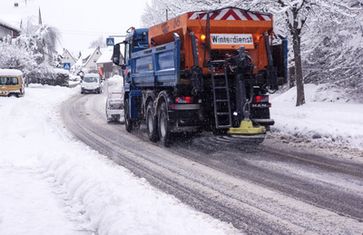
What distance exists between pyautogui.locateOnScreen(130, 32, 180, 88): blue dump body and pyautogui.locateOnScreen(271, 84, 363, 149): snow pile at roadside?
3860 mm

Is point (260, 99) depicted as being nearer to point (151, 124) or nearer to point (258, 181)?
point (151, 124)

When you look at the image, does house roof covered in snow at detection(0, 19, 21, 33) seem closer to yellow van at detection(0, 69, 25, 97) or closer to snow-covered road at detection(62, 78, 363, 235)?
yellow van at detection(0, 69, 25, 97)

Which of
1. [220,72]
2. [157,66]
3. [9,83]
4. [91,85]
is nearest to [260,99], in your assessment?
[220,72]

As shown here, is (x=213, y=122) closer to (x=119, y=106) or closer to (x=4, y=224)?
(x=4, y=224)

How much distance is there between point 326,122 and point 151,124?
4.69 metres

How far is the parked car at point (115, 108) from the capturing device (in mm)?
19389

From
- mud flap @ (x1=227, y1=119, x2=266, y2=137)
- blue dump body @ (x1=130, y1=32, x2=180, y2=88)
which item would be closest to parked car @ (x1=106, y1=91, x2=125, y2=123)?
blue dump body @ (x1=130, y1=32, x2=180, y2=88)

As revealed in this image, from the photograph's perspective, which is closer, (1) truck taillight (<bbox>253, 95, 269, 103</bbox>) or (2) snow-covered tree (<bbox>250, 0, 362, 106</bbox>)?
(1) truck taillight (<bbox>253, 95, 269, 103</bbox>)

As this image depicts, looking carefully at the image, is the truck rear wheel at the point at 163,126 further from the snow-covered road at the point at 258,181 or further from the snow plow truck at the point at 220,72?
the snow-covered road at the point at 258,181

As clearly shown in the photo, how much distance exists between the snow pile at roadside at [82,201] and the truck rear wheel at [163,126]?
2157mm

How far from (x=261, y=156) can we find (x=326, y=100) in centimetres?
1083

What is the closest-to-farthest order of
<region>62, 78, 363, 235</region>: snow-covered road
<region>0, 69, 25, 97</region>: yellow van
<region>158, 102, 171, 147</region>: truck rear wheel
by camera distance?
<region>62, 78, 363, 235</region>: snow-covered road, <region>158, 102, 171, 147</region>: truck rear wheel, <region>0, 69, 25, 97</region>: yellow van

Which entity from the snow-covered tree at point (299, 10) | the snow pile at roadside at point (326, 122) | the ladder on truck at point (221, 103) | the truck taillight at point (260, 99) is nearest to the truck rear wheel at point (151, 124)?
the ladder on truck at point (221, 103)

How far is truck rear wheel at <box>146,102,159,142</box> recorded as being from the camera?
511 inches
